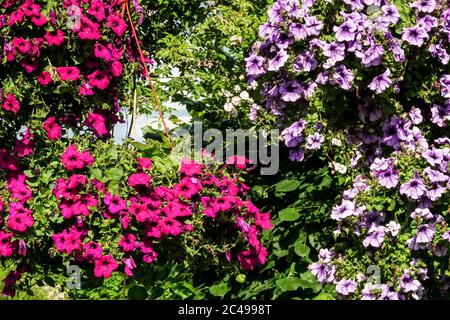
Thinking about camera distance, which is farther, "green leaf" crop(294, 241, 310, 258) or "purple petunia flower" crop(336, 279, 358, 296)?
"green leaf" crop(294, 241, 310, 258)

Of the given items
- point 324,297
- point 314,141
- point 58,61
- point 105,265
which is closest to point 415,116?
point 314,141

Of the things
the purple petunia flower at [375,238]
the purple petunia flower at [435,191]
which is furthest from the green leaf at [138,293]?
the purple petunia flower at [435,191]

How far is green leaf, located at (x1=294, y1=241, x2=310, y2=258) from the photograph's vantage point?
12.8ft

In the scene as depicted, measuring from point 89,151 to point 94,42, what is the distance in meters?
0.57

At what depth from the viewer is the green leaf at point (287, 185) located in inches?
166

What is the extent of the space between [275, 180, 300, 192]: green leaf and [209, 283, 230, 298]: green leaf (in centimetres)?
65

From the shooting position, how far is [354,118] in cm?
374

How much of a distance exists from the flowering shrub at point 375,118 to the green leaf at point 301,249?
0.28m

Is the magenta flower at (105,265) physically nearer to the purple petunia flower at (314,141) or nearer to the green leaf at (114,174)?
the green leaf at (114,174)

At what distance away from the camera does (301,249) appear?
12.9 ft

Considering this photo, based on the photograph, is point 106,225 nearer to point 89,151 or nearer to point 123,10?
point 89,151

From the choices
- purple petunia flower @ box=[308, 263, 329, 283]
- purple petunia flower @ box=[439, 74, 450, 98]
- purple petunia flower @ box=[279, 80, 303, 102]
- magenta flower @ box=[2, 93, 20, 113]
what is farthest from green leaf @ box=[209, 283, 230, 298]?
purple petunia flower @ box=[439, 74, 450, 98]

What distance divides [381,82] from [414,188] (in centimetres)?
53

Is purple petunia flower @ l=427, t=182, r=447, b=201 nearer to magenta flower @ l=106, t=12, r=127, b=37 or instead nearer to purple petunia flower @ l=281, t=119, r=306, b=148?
purple petunia flower @ l=281, t=119, r=306, b=148
